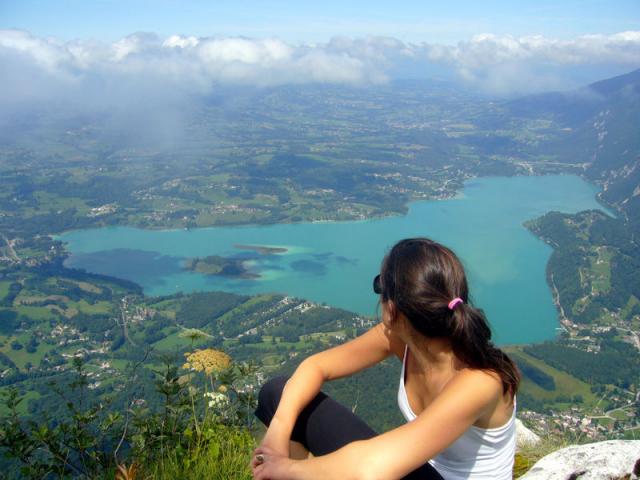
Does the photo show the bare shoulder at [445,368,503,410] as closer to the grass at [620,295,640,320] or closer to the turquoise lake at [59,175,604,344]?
the turquoise lake at [59,175,604,344]

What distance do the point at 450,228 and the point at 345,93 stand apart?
103 meters

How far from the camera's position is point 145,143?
72.8m

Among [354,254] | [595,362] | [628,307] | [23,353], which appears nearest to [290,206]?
[354,254]

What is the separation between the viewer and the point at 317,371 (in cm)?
192

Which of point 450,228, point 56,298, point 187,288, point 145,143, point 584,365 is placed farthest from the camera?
point 145,143

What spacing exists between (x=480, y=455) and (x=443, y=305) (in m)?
0.53

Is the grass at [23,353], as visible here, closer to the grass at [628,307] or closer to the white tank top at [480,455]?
the white tank top at [480,455]

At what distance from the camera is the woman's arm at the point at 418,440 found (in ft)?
4.21

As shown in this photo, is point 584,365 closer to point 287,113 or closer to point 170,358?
point 170,358

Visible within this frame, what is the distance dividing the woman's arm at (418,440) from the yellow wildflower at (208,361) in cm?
82

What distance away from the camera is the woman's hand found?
1.50 metres

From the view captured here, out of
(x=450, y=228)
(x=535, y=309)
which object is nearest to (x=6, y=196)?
(x=450, y=228)

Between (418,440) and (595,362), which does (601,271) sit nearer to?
(595,362)

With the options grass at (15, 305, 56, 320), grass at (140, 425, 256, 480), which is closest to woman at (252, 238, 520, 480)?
grass at (140, 425, 256, 480)
